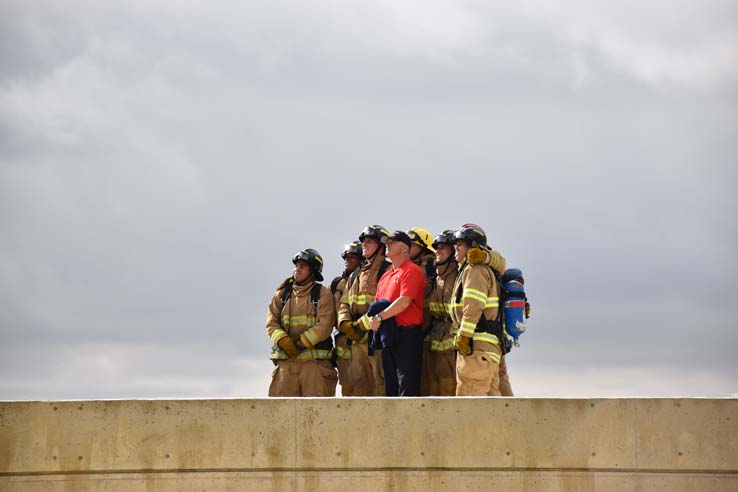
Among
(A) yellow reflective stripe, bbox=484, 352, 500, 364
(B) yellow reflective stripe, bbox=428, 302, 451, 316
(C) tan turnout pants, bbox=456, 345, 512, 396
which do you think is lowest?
(C) tan turnout pants, bbox=456, 345, 512, 396

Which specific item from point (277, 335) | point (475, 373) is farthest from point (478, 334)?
point (277, 335)

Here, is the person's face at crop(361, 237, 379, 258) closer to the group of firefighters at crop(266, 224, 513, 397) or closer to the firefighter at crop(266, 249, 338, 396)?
the group of firefighters at crop(266, 224, 513, 397)

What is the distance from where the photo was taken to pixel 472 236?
43.7 ft

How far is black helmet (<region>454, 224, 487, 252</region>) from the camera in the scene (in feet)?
43.7

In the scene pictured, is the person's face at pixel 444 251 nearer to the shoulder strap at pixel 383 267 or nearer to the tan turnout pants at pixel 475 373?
the shoulder strap at pixel 383 267

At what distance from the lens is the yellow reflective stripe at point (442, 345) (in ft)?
45.9

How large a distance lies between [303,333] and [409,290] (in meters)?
1.91

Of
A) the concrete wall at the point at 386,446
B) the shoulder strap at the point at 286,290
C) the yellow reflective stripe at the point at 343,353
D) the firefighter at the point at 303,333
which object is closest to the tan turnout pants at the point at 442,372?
the yellow reflective stripe at the point at 343,353

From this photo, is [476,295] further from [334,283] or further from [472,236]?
[334,283]

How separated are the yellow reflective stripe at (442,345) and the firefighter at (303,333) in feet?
4.93

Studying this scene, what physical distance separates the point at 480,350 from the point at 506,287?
3.25 feet

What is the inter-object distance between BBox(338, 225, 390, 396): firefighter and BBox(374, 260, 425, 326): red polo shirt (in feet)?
2.76

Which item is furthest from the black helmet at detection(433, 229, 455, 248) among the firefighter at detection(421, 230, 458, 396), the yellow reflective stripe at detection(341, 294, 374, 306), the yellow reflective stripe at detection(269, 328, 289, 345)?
the yellow reflective stripe at detection(269, 328, 289, 345)

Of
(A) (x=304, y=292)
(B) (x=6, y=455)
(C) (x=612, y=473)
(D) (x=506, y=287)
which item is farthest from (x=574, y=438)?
(B) (x=6, y=455)
